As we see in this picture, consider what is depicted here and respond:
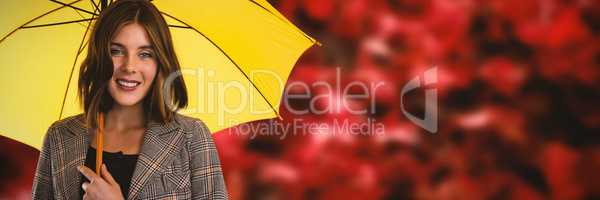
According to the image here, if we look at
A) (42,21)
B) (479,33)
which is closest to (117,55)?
(42,21)

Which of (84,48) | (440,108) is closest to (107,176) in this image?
(84,48)

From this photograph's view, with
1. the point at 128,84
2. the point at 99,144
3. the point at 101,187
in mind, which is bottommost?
the point at 101,187

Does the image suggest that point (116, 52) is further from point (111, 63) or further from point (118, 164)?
point (118, 164)

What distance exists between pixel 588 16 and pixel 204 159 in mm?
1559

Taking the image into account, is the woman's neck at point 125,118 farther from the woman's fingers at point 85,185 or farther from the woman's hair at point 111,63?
the woman's fingers at point 85,185

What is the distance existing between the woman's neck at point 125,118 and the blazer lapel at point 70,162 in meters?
0.10

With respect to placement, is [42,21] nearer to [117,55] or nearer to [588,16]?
[117,55]

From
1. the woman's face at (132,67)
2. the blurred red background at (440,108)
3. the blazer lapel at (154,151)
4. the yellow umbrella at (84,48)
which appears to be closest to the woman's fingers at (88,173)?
the blazer lapel at (154,151)

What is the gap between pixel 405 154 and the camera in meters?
2.53

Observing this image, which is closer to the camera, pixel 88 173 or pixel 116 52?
pixel 88 173

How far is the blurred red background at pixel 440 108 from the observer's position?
250 centimetres

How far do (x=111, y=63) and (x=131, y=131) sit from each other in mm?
210

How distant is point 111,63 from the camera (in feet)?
6.63

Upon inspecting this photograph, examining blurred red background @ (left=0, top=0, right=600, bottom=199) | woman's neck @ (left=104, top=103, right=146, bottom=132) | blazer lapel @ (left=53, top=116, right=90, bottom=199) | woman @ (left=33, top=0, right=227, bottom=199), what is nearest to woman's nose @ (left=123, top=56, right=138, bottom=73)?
woman @ (left=33, top=0, right=227, bottom=199)
